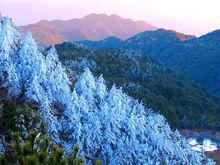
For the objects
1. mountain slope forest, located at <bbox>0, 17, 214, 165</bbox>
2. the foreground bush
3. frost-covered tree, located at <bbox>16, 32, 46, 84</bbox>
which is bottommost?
the foreground bush

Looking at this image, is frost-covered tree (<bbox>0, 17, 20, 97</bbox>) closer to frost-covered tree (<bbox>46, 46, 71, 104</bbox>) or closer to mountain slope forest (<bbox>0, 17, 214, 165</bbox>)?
mountain slope forest (<bbox>0, 17, 214, 165</bbox>)

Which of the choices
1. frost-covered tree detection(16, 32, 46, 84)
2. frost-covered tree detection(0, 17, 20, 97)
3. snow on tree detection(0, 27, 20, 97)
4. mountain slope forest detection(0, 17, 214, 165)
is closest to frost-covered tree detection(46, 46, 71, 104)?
mountain slope forest detection(0, 17, 214, 165)

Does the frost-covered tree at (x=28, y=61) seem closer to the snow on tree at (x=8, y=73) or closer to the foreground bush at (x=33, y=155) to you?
the snow on tree at (x=8, y=73)

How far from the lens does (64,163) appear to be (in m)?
17.1

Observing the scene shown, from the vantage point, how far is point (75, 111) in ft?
142

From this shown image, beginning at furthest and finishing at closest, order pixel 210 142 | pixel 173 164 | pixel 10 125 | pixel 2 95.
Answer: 1. pixel 210 142
2. pixel 173 164
3. pixel 2 95
4. pixel 10 125

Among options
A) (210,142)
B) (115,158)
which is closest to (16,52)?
(115,158)

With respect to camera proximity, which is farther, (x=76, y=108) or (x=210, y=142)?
(x=210, y=142)

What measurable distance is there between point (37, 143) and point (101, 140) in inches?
1022

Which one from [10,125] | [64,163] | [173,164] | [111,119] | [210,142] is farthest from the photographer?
[210,142]

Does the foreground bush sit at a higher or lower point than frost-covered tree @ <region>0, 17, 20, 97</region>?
lower

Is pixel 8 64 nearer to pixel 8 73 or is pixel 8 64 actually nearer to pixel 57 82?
pixel 8 73

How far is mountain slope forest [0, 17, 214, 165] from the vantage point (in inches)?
1592

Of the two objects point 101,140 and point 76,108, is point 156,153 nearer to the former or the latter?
point 101,140
